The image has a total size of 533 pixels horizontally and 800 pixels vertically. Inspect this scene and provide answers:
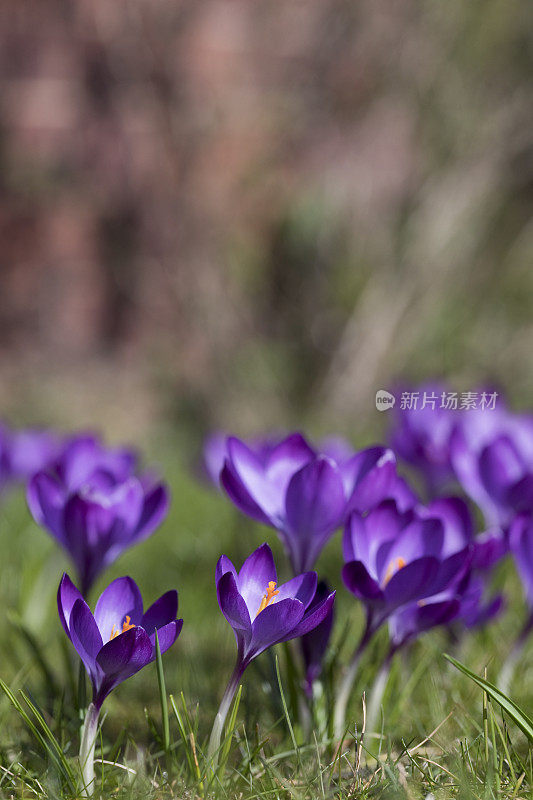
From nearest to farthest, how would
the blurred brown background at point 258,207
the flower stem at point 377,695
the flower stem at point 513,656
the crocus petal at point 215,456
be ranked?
the flower stem at point 377,695, the flower stem at point 513,656, the crocus petal at point 215,456, the blurred brown background at point 258,207

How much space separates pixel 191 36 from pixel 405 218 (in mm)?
1308

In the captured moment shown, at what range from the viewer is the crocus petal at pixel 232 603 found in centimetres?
66

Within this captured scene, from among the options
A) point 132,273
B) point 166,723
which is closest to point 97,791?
point 166,723

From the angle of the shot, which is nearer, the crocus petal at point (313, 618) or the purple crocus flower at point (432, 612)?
the crocus petal at point (313, 618)

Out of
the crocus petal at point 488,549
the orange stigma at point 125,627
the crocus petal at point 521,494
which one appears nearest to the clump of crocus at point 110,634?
the orange stigma at point 125,627

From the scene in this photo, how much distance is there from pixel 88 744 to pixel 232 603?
0.19 m

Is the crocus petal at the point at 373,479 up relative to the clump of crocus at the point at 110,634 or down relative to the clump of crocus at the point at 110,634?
up

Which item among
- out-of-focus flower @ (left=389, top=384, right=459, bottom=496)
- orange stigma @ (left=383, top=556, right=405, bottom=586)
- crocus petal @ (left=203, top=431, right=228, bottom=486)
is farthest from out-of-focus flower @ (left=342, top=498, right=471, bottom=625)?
crocus petal @ (left=203, top=431, right=228, bottom=486)

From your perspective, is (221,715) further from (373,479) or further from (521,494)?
(521,494)

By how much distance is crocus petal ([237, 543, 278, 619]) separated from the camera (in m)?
0.73

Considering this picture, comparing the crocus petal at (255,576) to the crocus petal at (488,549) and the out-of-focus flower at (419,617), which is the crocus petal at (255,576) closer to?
the out-of-focus flower at (419,617)

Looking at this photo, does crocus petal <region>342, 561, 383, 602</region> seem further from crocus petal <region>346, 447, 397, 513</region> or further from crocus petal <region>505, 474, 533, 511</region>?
crocus petal <region>505, 474, 533, 511</region>

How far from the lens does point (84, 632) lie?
672 mm

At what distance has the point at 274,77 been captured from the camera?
3902 millimetres
